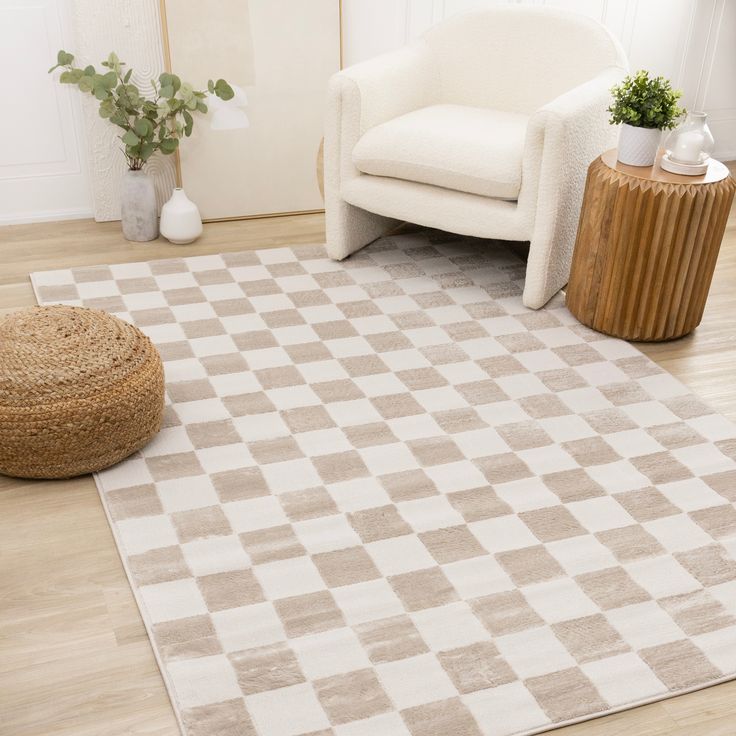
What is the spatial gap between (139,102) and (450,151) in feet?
3.77

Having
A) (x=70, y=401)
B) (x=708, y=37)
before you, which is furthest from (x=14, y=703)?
(x=708, y=37)

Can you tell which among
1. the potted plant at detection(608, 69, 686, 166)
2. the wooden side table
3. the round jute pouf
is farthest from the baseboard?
the potted plant at detection(608, 69, 686, 166)

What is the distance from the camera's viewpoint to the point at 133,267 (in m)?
3.43

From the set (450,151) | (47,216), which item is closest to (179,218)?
(47,216)

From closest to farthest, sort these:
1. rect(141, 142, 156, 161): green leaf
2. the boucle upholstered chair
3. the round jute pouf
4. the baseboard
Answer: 1. the round jute pouf
2. the boucle upholstered chair
3. rect(141, 142, 156, 161): green leaf
4. the baseboard

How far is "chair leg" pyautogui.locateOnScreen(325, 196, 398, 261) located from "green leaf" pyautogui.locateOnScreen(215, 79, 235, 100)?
0.55 meters

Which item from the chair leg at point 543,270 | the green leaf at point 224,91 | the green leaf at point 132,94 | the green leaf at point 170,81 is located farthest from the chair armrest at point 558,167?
the green leaf at point 132,94

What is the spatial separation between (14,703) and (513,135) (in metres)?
2.26

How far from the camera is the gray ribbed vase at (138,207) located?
11.7 ft

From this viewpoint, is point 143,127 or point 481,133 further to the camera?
point 143,127

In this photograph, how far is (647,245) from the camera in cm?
287

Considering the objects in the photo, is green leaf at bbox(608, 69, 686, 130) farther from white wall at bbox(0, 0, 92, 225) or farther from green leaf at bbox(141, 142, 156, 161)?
white wall at bbox(0, 0, 92, 225)

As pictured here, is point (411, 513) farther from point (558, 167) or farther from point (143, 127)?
point (143, 127)

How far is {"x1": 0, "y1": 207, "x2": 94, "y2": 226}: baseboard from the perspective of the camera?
3793 millimetres
